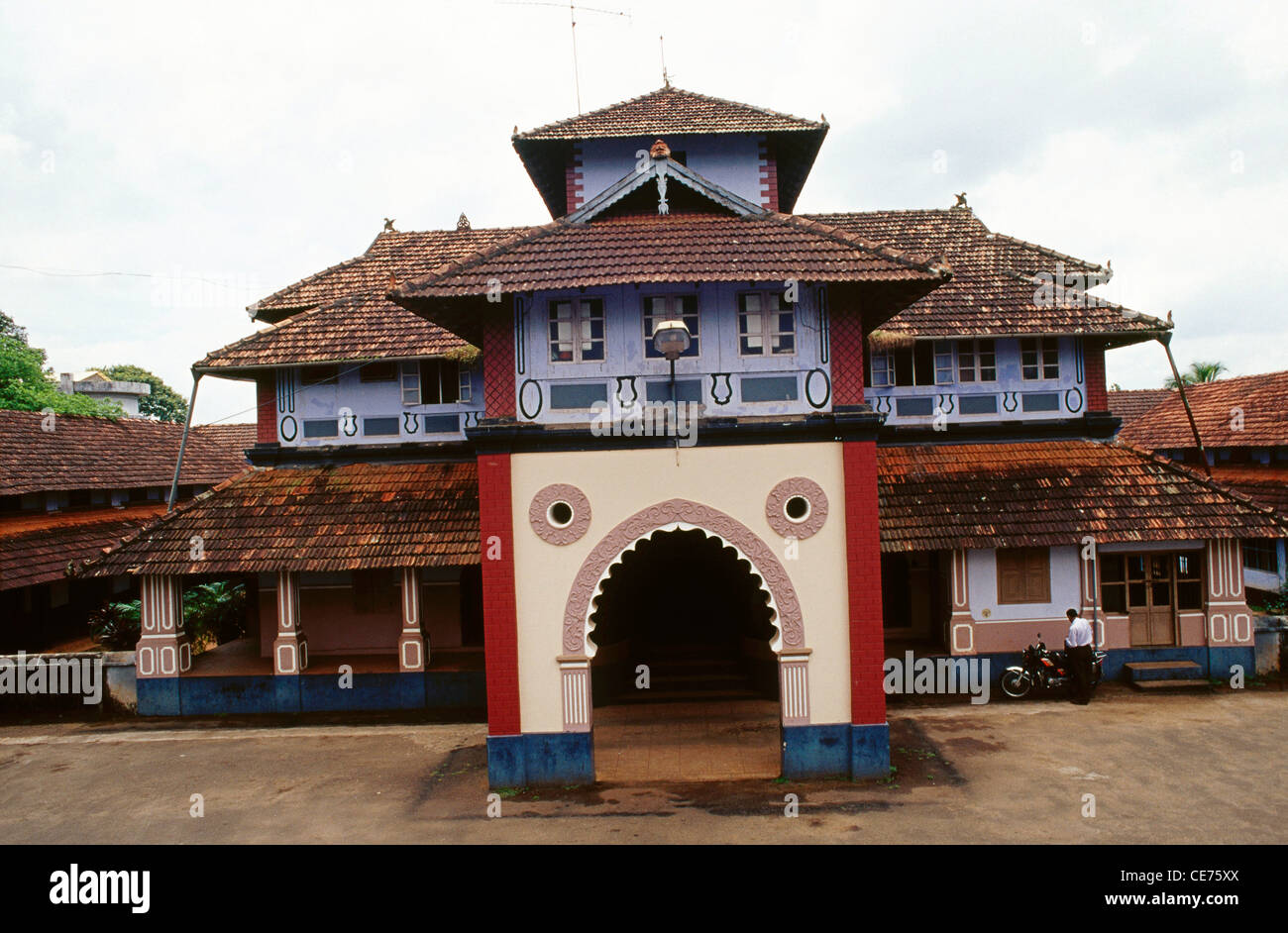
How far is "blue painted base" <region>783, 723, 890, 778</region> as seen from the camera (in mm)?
8883

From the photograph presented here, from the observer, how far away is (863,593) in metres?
8.82

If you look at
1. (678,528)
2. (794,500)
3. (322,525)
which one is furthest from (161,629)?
(794,500)

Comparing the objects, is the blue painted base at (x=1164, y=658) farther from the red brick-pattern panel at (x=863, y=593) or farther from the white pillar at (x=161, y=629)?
the white pillar at (x=161, y=629)

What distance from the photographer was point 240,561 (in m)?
12.1

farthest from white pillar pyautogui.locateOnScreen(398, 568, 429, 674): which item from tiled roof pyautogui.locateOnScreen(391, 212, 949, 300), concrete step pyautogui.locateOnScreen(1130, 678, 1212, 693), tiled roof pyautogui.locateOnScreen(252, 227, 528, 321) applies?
concrete step pyautogui.locateOnScreen(1130, 678, 1212, 693)

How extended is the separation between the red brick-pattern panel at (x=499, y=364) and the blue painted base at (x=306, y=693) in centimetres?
569

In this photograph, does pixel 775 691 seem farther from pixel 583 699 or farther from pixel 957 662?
pixel 583 699

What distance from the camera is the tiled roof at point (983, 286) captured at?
13.5 metres

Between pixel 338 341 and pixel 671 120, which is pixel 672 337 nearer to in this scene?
pixel 671 120

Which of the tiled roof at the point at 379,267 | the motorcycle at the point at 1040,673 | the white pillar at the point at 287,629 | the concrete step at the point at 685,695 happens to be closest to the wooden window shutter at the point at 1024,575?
the motorcycle at the point at 1040,673

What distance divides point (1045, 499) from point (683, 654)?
7012 millimetres

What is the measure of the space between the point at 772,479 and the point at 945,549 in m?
5.25

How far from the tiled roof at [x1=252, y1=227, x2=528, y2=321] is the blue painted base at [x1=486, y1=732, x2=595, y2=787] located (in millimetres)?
10074

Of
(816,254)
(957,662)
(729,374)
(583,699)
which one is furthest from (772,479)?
(957,662)
